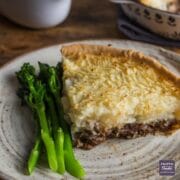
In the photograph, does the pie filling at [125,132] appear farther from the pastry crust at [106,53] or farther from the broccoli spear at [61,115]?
the pastry crust at [106,53]

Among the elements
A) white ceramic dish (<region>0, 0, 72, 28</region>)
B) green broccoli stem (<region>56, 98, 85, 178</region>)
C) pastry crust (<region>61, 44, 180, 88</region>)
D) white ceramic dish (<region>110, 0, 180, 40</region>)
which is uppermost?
white ceramic dish (<region>0, 0, 72, 28</region>)

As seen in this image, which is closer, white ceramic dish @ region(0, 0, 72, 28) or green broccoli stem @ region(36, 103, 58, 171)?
green broccoli stem @ region(36, 103, 58, 171)

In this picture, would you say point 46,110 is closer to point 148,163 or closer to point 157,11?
point 148,163

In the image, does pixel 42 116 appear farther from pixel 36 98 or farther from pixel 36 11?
pixel 36 11

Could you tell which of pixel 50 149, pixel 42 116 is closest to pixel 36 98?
pixel 42 116

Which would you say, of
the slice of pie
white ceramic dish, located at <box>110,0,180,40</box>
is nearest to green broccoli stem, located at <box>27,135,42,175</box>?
the slice of pie

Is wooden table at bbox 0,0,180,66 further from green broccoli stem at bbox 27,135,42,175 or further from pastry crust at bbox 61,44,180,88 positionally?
green broccoli stem at bbox 27,135,42,175
